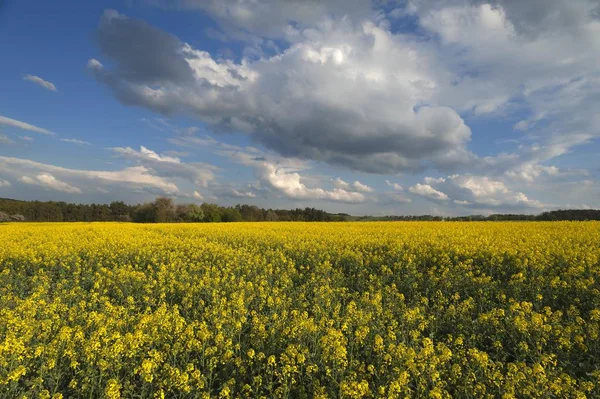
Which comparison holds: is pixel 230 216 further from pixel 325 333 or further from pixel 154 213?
pixel 325 333

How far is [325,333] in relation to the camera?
6301 mm

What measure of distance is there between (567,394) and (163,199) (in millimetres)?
82448

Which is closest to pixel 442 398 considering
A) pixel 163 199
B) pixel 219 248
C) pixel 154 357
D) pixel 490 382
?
pixel 490 382

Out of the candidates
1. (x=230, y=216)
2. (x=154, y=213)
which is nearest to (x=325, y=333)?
(x=230, y=216)

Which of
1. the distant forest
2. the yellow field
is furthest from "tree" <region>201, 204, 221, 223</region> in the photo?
the yellow field

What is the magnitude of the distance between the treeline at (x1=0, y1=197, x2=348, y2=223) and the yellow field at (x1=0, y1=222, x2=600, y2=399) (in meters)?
60.0

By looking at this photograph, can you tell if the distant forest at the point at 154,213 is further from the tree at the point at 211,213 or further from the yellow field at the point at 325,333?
the yellow field at the point at 325,333

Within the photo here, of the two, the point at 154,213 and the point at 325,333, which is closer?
the point at 325,333

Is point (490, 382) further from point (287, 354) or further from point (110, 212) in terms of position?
point (110, 212)

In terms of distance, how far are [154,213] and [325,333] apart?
77.1 m

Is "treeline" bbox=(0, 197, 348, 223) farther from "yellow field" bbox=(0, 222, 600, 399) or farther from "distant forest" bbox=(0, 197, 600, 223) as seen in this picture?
"yellow field" bbox=(0, 222, 600, 399)

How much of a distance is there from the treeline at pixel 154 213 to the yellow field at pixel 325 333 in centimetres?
6004

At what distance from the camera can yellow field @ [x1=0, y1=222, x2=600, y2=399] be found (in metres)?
4.80

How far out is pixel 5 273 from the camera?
1299 cm
